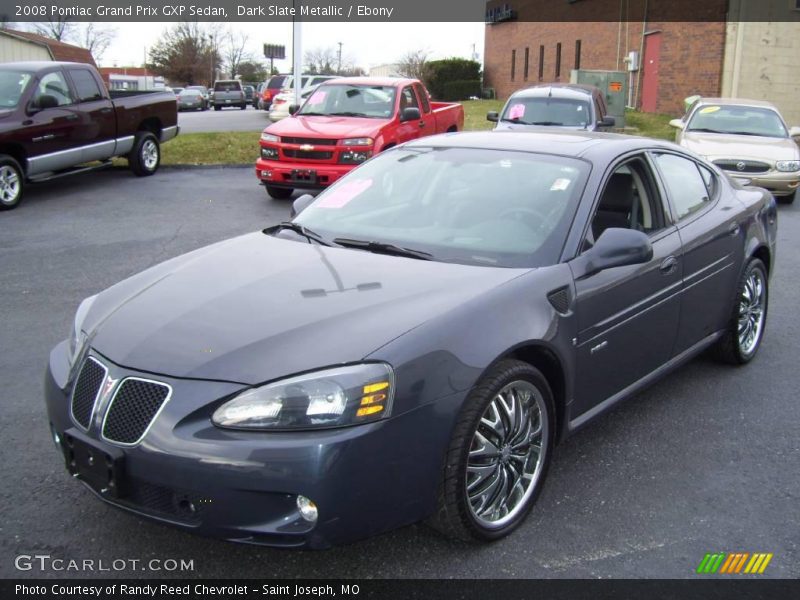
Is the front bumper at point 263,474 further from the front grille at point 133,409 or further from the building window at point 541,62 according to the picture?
the building window at point 541,62

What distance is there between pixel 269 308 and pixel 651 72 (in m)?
28.2

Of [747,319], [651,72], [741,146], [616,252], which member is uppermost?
[651,72]

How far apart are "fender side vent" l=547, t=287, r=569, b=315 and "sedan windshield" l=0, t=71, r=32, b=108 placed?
33.9 feet

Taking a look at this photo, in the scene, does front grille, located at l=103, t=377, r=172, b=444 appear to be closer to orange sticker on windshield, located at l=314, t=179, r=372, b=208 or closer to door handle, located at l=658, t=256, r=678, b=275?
orange sticker on windshield, located at l=314, t=179, r=372, b=208

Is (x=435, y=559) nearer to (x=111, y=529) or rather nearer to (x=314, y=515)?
(x=314, y=515)

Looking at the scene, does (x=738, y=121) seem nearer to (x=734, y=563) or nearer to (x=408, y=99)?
(x=408, y=99)

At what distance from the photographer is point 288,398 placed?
2.73 m

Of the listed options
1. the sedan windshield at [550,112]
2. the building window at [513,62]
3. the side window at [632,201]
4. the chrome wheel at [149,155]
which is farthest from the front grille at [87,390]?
the building window at [513,62]

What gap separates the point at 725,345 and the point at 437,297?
9.21 ft

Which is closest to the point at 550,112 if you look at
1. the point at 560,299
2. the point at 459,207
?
the point at 459,207

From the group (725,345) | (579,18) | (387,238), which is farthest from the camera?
(579,18)

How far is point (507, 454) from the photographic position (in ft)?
10.8

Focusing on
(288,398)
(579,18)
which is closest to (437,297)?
(288,398)

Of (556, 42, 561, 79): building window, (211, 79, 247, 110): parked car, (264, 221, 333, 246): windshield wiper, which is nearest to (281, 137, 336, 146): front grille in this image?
(264, 221, 333, 246): windshield wiper
